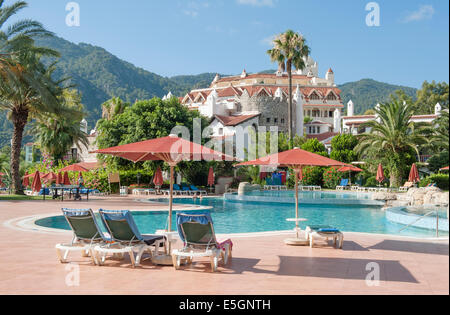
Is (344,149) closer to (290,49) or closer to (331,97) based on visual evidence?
(290,49)

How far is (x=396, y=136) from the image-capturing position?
28891 mm

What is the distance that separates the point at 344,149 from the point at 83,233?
32470mm

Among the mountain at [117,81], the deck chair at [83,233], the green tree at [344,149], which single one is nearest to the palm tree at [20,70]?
the deck chair at [83,233]

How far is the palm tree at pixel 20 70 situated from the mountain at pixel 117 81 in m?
86.9

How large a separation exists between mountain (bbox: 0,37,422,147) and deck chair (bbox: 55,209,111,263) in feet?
347

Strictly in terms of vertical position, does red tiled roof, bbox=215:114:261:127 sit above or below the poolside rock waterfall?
above

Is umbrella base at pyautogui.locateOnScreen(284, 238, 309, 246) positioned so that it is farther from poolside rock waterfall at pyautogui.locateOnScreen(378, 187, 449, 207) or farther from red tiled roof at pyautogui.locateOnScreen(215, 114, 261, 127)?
red tiled roof at pyautogui.locateOnScreen(215, 114, 261, 127)

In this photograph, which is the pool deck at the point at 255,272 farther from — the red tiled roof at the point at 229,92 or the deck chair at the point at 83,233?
the red tiled roof at the point at 229,92

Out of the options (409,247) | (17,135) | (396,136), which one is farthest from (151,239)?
(396,136)

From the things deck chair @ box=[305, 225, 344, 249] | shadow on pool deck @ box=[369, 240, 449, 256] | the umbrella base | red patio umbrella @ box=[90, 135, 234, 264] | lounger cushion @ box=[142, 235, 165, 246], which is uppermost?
red patio umbrella @ box=[90, 135, 234, 264]

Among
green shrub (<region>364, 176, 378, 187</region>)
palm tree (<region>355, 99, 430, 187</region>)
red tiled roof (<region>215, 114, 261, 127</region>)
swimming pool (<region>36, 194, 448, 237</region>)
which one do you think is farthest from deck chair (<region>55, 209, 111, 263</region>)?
red tiled roof (<region>215, 114, 261, 127</region>)

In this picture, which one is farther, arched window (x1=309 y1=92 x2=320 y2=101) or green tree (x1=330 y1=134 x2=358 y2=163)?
arched window (x1=309 y1=92 x2=320 y2=101)

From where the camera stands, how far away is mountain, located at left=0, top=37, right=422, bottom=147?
121562mm
